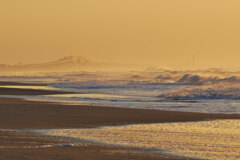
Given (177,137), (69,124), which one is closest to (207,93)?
(69,124)

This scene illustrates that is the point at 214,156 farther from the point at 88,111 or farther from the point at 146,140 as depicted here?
the point at 88,111

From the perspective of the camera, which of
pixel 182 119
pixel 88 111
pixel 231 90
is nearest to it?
pixel 182 119

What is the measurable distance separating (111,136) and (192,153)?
3.29 m

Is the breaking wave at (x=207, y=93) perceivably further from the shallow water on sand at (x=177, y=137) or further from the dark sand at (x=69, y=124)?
the shallow water on sand at (x=177, y=137)

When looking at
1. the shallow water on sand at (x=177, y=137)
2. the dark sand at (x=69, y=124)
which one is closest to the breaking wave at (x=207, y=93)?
the dark sand at (x=69, y=124)

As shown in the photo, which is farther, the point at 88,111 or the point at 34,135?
the point at 88,111

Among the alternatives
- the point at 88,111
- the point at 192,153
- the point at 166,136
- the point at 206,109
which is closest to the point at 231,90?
the point at 206,109

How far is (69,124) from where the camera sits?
18031 mm

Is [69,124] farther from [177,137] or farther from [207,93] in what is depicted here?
[207,93]

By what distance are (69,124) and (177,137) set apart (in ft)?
15.8

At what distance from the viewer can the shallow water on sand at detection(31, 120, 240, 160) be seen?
12.2 metres

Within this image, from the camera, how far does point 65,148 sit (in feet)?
41.3

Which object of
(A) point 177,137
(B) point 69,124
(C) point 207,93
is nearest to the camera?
(A) point 177,137

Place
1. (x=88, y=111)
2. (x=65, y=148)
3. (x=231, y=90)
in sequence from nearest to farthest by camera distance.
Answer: (x=65, y=148) < (x=88, y=111) < (x=231, y=90)
